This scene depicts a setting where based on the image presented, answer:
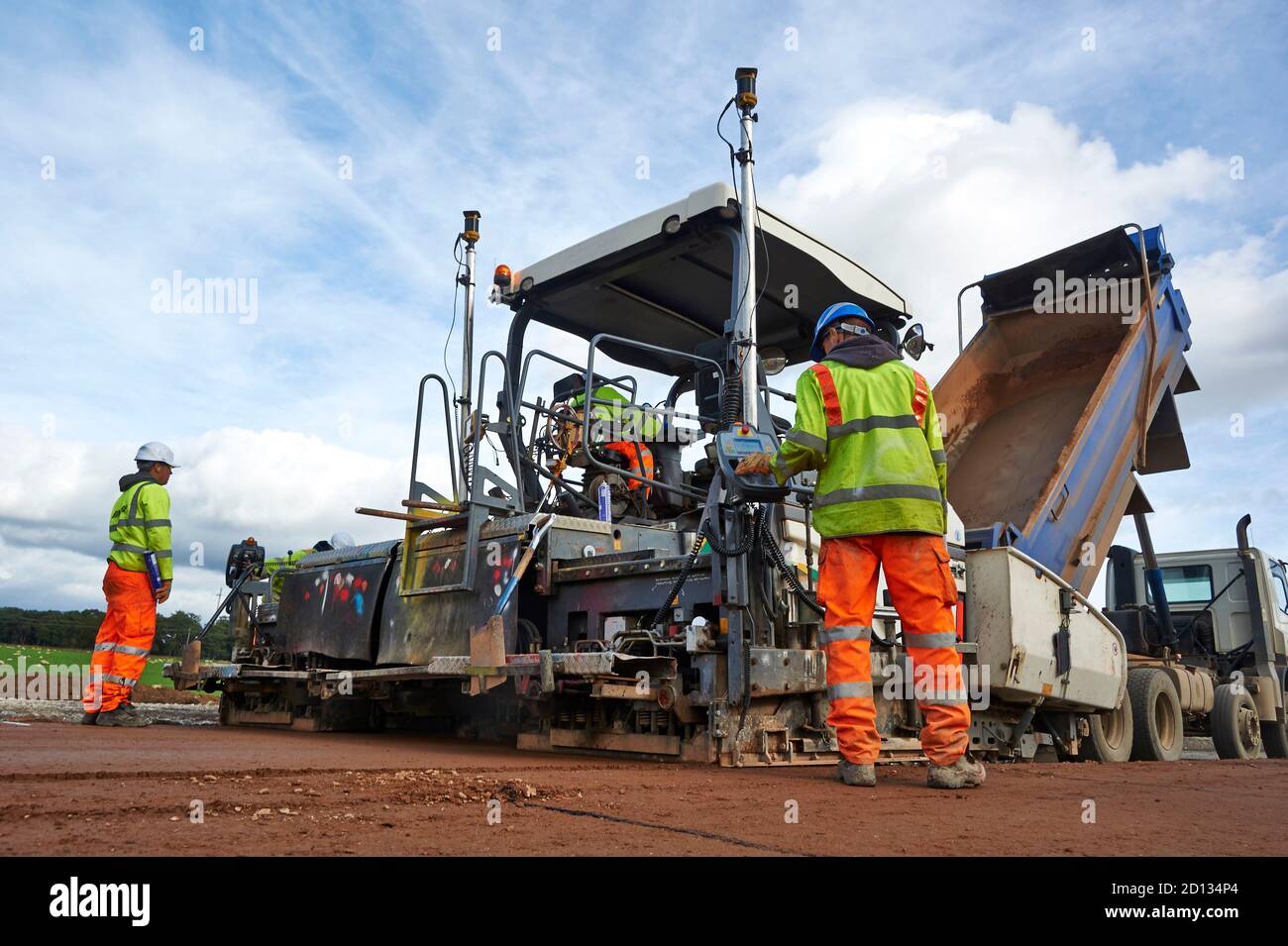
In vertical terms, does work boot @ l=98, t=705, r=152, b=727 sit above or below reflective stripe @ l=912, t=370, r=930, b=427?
below

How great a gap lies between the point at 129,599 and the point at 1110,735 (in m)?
6.09

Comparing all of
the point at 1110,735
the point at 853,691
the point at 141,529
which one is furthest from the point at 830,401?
the point at 141,529

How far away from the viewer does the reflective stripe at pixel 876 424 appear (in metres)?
3.85

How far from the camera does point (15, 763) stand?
3.42 m

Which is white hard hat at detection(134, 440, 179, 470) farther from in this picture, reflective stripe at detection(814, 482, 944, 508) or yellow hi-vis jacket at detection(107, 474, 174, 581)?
reflective stripe at detection(814, 482, 944, 508)

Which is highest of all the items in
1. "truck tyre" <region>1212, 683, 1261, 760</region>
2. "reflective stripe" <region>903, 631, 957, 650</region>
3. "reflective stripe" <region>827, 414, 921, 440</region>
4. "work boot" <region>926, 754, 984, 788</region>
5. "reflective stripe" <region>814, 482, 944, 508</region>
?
"reflective stripe" <region>827, 414, 921, 440</region>

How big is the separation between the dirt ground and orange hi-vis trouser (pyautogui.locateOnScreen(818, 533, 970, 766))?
0.19 metres

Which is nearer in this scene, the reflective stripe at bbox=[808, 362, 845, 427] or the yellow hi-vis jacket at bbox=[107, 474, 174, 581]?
the reflective stripe at bbox=[808, 362, 845, 427]

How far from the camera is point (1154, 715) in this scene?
6961mm

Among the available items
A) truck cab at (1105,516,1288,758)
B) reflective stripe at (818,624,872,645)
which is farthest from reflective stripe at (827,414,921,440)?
truck cab at (1105,516,1288,758)

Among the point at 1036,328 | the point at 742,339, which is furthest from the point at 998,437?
the point at 742,339

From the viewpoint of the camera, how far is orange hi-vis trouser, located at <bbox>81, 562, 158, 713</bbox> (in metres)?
6.27
